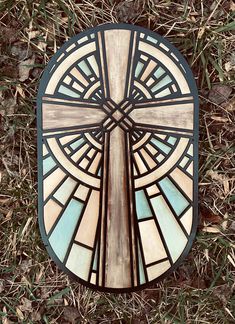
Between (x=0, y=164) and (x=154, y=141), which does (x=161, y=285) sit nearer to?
(x=154, y=141)

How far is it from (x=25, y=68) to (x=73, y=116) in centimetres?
16

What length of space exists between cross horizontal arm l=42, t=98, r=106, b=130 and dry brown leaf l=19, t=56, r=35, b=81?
0.37 ft

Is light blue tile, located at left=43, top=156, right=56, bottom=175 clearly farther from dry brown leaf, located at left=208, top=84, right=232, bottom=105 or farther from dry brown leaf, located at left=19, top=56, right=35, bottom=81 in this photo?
dry brown leaf, located at left=208, top=84, right=232, bottom=105

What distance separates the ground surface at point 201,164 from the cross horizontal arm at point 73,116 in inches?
2.6

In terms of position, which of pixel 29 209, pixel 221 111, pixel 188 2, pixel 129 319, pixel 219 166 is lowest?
pixel 129 319

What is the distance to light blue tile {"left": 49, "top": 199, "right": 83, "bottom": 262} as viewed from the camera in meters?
1.19

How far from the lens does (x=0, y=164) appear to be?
4.12 feet

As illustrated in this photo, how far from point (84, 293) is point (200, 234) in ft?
0.94

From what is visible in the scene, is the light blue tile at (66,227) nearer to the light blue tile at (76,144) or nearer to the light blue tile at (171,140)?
the light blue tile at (76,144)

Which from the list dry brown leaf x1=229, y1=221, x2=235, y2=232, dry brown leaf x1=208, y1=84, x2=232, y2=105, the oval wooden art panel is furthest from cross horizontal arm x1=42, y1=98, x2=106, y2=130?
dry brown leaf x1=229, y1=221, x2=235, y2=232

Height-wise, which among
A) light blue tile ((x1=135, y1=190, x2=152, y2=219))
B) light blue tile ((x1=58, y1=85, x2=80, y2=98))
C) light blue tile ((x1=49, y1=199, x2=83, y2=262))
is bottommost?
light blue tile ((x1=49, y1=199, x2=83, y2=262))

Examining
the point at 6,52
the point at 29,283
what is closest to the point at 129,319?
the point at 29,283

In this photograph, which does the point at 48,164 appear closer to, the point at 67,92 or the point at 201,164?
the point at 67,92

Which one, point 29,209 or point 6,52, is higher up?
point 6,52
